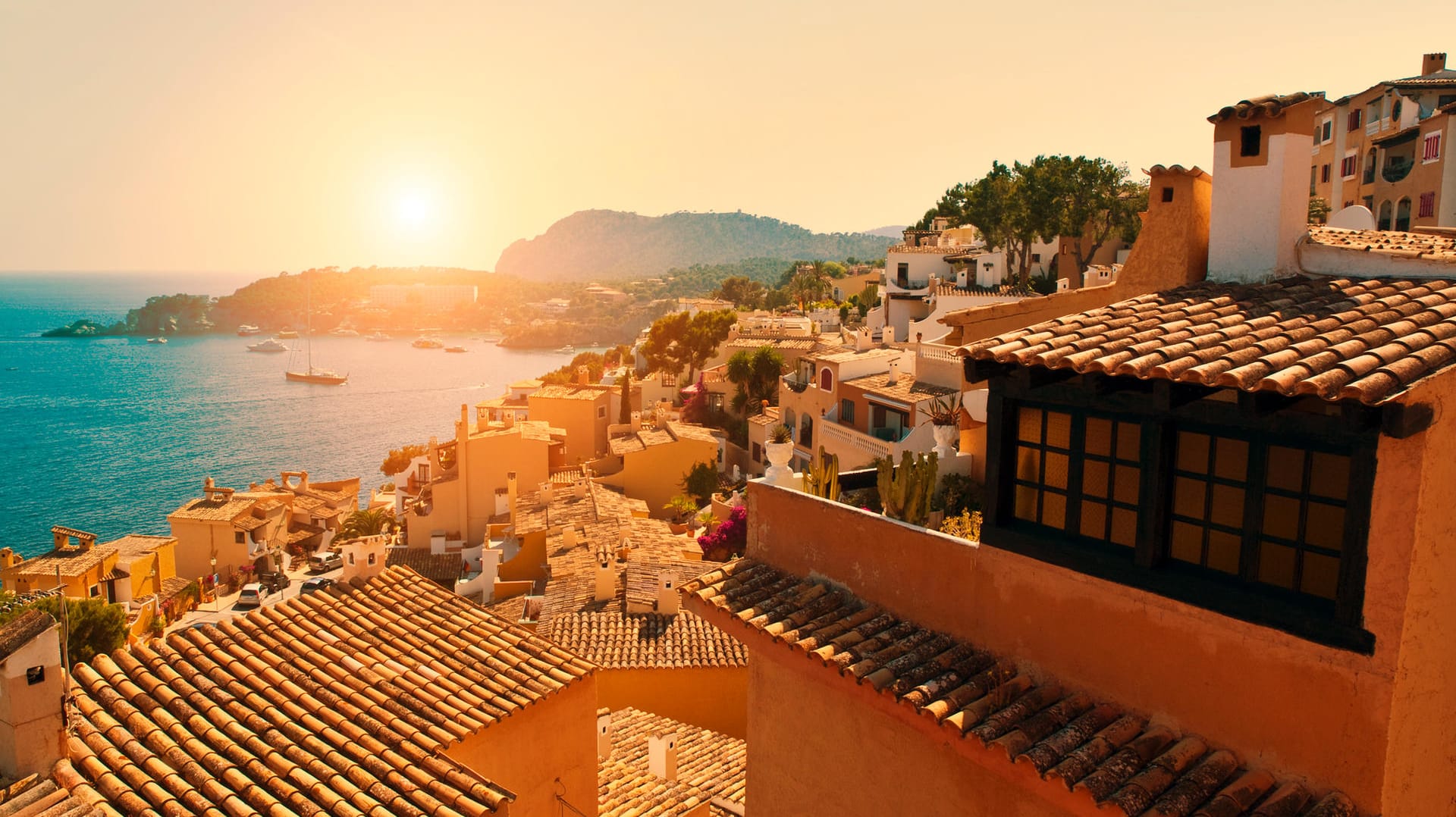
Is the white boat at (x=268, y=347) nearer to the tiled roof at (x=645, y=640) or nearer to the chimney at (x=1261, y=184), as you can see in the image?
the tiled roof at (x=645, y=640)

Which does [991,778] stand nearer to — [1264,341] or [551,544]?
[1264,341]

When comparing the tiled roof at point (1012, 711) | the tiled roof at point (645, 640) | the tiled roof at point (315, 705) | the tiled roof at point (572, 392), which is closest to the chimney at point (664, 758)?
the tiled roof at point (315, 705)

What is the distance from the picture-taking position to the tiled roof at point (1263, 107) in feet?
17.2

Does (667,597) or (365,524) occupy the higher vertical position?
(667,597)

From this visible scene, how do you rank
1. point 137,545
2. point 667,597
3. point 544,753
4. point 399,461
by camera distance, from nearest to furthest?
point 544,753 → point 667,597 → point 137,545 → point 399,461

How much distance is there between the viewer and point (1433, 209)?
25.2 meters

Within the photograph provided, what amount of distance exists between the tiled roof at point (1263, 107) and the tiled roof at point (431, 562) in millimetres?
24788

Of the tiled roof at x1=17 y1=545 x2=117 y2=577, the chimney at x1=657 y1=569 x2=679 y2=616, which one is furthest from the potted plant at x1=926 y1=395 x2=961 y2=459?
the tiled roof at x1=17 y1=545 x2=117 y2=577

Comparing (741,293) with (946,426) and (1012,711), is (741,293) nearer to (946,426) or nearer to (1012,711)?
(946,426)

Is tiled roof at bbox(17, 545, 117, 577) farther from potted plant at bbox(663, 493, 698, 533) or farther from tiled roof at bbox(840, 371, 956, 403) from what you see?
tiled roof at bbox(840, 371, 956, 403)

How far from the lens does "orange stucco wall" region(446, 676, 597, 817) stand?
757cm

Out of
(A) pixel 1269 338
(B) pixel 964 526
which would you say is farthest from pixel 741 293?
(A) pixel 1269 338

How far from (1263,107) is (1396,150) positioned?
93.3 ft

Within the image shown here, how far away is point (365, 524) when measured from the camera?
130 feet
